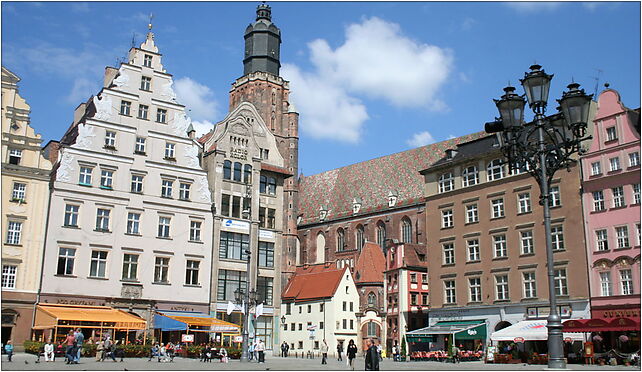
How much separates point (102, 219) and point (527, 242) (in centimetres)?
2751

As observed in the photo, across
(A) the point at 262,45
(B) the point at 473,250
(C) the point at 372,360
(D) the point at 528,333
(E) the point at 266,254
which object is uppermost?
(A) the point at 262,45

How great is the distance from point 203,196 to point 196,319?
913 centimetres

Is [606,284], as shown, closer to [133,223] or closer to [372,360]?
[372,360]

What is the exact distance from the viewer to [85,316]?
1492 inches

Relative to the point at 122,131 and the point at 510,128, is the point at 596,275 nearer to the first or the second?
the point at 510,128

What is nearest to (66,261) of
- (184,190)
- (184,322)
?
(184,322)

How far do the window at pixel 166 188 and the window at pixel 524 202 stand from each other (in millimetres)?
23694

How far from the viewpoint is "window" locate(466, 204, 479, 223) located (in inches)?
1859

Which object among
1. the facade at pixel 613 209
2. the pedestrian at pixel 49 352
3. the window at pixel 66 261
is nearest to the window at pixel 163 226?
the window at pixel 66 261

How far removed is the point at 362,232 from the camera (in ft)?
273

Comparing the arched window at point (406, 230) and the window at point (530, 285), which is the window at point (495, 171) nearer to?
the window at point (530, 285)

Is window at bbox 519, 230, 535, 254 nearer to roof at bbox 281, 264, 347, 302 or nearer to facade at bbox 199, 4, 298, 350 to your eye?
facade at bbox 199, 4, 298, 350

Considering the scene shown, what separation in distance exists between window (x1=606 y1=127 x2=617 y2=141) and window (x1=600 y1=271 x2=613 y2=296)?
8092mm

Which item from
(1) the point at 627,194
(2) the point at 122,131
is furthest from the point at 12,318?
(1) the point at 627,194
